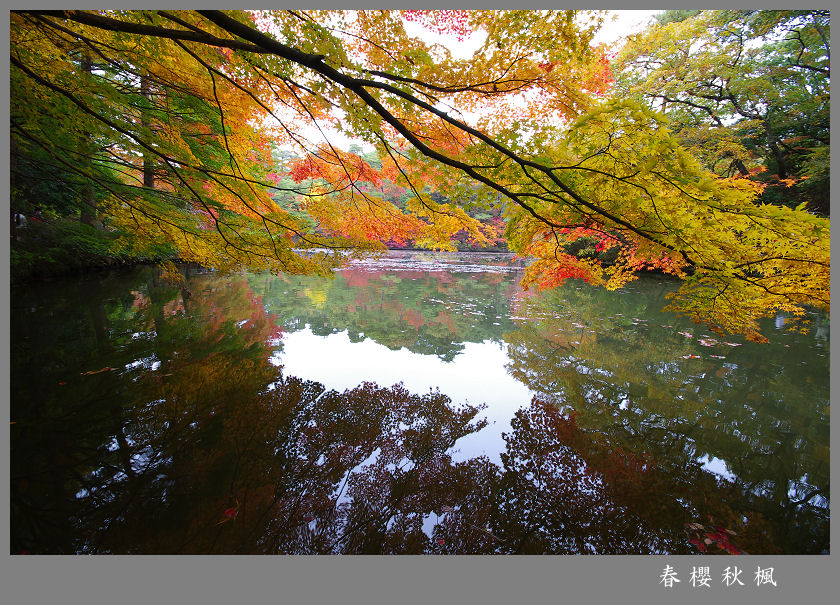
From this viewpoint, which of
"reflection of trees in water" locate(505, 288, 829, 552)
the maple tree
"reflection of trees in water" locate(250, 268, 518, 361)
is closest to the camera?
the maple tree

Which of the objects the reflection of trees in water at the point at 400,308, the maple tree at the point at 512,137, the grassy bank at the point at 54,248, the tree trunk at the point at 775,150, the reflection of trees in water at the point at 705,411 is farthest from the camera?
the tree trunk at the point at 775,150

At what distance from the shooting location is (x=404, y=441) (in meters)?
3.43

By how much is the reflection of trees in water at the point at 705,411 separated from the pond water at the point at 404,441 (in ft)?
0.08

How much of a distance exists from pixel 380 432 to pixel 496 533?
1532 mm

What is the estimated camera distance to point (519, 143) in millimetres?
2600

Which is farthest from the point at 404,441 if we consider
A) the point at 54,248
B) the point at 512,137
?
the point at 54,248

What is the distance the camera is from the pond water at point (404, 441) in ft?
7.75

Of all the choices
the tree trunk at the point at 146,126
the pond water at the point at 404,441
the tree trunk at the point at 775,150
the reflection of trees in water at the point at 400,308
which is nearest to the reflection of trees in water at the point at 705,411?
the pond water at the point at 404,441

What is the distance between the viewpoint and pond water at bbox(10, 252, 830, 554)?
2363 millimetres

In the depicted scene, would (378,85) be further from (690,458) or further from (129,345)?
(129,345)

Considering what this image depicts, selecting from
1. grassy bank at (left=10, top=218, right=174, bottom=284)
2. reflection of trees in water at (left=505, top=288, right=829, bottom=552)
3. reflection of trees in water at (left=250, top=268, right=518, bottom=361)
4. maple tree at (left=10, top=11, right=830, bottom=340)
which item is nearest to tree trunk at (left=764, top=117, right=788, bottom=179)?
reflection of trees in water at (left=505, top=288, right=829, bottom=552)

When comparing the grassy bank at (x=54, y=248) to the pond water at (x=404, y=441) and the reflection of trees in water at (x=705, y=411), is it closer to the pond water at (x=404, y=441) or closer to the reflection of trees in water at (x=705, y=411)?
the pond water at (x=404, y=441)

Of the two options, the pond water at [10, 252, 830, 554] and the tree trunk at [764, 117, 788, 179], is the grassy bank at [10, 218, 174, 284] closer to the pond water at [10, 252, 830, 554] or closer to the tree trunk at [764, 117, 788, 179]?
the pond water at [10, 252, 830, 554]

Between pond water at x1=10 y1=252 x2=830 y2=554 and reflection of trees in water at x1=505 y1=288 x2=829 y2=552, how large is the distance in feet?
0.08
